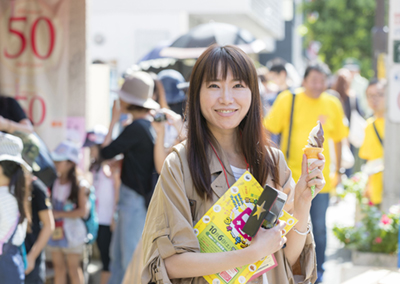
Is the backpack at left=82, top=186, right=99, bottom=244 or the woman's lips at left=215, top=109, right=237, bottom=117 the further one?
the backpack at left=82, top=186, right=99, bottom=244

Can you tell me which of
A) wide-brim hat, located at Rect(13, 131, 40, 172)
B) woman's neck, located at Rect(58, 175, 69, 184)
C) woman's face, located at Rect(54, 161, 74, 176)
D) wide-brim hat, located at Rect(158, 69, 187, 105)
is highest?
wide-brim hat, located at Rect(158, 69, 187, 105)

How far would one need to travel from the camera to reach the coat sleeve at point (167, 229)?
1976 millimetres

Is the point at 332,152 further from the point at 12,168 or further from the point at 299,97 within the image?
the point at 12,168

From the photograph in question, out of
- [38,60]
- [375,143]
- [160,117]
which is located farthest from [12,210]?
[375,143]

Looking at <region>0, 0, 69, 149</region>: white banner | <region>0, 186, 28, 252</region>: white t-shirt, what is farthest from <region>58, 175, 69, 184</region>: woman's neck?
<region>0, 186, 28, 252</region>: white t-shirt

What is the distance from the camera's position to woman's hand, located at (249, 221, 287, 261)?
6.55 ft

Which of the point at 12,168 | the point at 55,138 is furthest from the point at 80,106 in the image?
the point at 12,168

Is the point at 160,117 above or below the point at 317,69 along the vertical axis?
below

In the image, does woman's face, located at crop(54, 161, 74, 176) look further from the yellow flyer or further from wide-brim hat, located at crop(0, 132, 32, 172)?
the yellow flyer

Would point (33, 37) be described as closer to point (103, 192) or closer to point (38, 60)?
point (38, 60)

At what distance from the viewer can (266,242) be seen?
79.1 inches

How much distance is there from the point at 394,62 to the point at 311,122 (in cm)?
99

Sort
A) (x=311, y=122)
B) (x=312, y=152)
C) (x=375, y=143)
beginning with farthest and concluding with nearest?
(x=375, y=143), (x=311, y=122), (x=312, y=152)

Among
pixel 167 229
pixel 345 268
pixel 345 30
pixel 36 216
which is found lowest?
pixel 345 268
